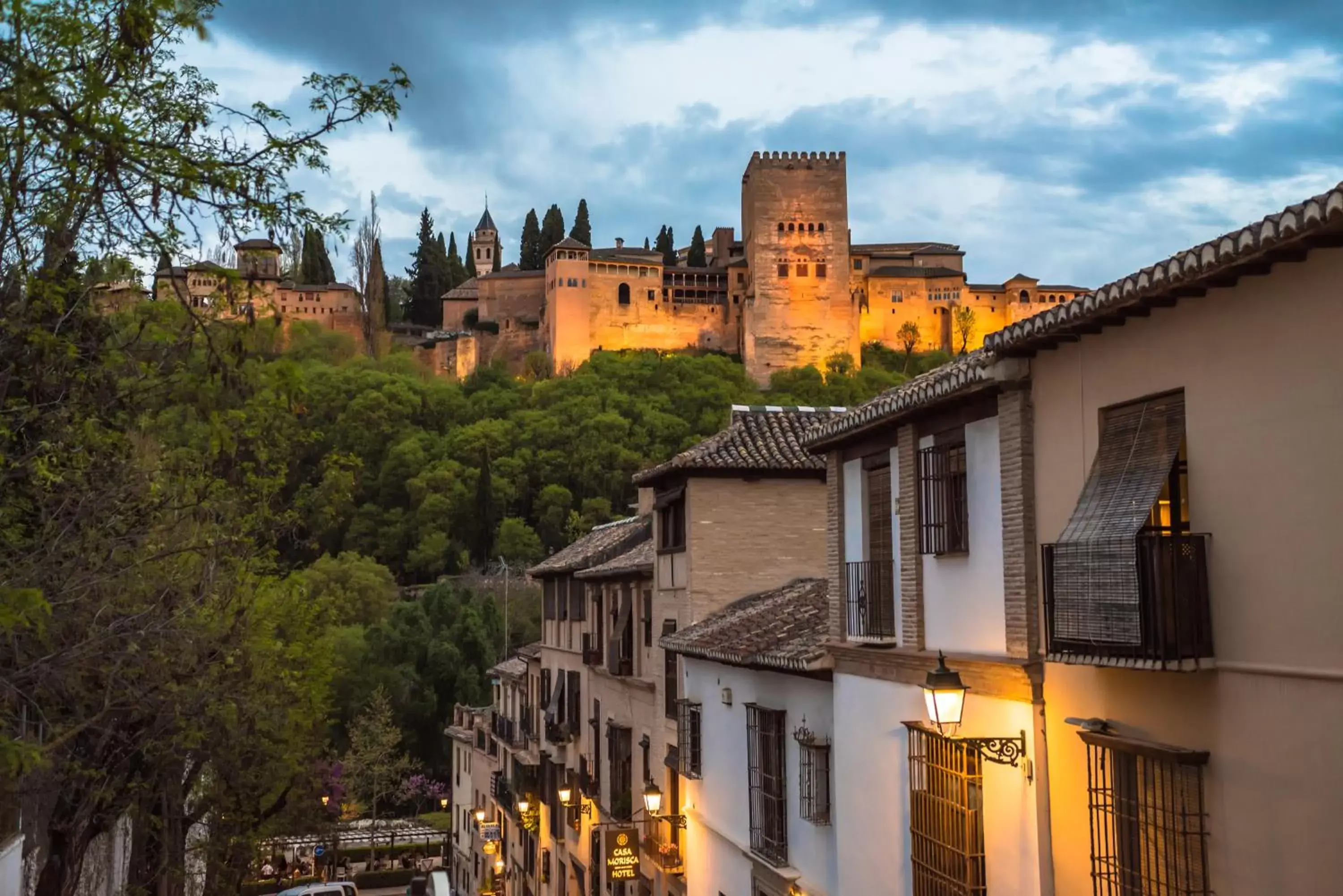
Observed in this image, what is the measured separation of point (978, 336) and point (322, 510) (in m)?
100

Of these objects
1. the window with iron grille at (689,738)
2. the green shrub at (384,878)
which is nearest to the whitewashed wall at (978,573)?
the window with iron grille at (689,738)

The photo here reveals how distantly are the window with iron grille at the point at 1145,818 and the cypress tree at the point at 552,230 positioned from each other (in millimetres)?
117442

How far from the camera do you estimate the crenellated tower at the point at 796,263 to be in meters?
106

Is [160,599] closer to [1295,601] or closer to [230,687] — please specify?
[230,687]

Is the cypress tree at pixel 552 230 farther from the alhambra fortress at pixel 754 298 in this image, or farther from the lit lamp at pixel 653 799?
the lit lamp at pixel 653 799

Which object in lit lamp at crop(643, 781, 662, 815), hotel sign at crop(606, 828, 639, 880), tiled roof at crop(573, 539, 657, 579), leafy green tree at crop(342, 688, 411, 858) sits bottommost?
leafy green tree at crop(342, 688, 411, 858)

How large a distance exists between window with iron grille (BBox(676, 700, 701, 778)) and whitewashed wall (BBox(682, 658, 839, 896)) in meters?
0.17

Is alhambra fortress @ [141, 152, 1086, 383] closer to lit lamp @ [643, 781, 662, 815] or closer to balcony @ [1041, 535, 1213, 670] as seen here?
lit lamp @ [643, 781, 662, 815]

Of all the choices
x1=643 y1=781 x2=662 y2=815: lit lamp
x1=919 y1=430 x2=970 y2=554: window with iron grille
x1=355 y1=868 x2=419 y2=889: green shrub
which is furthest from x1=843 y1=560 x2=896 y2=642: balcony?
x1=355 y1=868 x2=419 y2=889: green shrub

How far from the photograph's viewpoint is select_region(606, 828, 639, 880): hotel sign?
68.3 ft

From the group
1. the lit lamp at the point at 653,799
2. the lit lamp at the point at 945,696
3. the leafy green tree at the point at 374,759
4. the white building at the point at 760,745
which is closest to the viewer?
the lit lamp at the point at 945,696

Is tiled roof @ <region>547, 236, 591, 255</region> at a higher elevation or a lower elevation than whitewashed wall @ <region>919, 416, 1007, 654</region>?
higher

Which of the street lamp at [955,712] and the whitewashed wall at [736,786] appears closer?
the street lamp at [955,712]

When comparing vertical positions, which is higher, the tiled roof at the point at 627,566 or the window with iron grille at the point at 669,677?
the tiled roof at the point at 627,566
